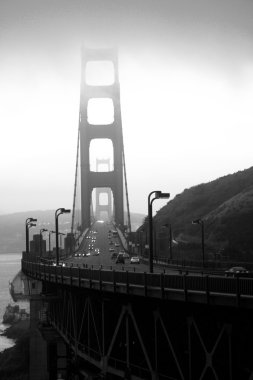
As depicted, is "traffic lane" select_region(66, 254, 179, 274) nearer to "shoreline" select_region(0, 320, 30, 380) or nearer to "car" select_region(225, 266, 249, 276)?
"car" select_region(225, 266, 249, 276)

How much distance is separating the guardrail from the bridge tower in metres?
95.7

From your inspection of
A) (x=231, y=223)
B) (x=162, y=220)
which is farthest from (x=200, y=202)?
(x=231, y=223)

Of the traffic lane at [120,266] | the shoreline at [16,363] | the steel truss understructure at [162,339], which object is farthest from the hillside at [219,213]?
the steel truss understructure at [162,339]

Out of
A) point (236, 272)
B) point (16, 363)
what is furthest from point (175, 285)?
point (16, 363)

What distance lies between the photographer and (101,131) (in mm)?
132875

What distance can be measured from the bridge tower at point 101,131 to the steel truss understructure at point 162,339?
95799mm

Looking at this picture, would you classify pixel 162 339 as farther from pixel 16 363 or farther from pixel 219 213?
pixel 219 213

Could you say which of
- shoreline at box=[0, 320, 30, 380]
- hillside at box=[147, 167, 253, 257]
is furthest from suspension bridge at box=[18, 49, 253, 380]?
hillside at box=[147, 167, 253, 257]

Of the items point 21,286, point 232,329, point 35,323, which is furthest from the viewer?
point 21,286

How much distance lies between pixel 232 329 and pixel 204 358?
6.41 ft

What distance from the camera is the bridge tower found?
5133 inches

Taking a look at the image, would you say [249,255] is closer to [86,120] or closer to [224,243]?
[224,243]

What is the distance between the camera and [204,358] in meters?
22.4

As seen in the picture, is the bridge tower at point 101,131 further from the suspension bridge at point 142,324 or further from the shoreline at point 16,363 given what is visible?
the suspension bridge at point 142,324
